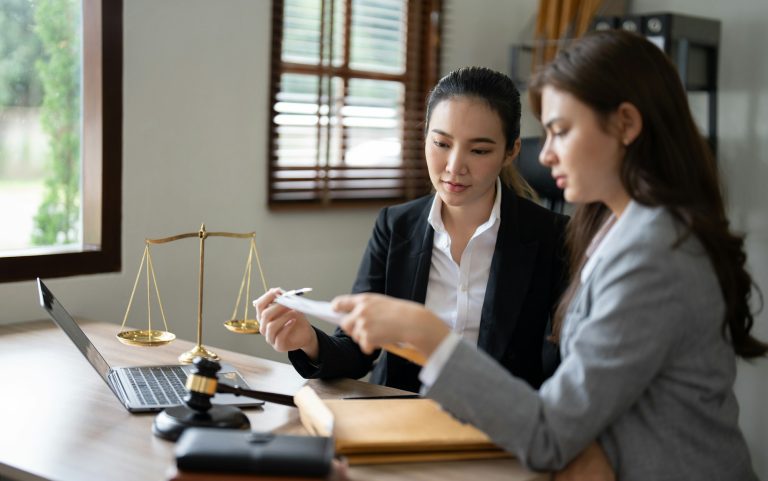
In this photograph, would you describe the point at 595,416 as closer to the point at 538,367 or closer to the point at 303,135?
the point at 538,367

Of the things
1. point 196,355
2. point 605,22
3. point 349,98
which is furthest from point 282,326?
point 605,22

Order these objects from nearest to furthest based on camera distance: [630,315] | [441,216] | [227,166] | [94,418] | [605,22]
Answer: [630,315] → [94,418] → [441,216] → [227,166] → [605,22]

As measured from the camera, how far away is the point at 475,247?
2088 mm

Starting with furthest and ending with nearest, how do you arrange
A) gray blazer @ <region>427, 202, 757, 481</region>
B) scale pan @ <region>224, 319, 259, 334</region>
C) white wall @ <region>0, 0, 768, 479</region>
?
white wall @ <region>0, 0, 768, 479</region>, scale pan @ <region>224, 319, 259, 334</region>, gray blazer @ <region>427, 202, 757, 481</region>

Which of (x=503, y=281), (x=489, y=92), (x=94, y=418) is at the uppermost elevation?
(x=489, y=92)

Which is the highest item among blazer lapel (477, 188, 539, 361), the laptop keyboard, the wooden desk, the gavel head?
blazer lapel (477, 188, 539, 361)

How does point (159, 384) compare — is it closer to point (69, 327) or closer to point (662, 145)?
point (69, 327)

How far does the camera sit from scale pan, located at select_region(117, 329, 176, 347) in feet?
6.61

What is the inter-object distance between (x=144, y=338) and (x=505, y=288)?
2.68ft

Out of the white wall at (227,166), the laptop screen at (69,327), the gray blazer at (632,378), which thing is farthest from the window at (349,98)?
the gray blazer at (632,378)

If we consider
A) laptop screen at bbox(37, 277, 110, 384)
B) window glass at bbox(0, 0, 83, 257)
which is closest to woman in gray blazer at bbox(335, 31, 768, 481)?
laptop screen at bbox(37, 277, 110, 384)

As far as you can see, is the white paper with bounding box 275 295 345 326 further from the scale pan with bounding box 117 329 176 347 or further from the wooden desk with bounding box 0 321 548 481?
the scale pan with bounding box 117 329 176 347

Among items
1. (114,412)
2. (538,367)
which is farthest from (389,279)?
(114,412)

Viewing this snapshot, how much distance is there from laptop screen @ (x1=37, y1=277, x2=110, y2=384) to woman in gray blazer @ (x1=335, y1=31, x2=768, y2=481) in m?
0.56
